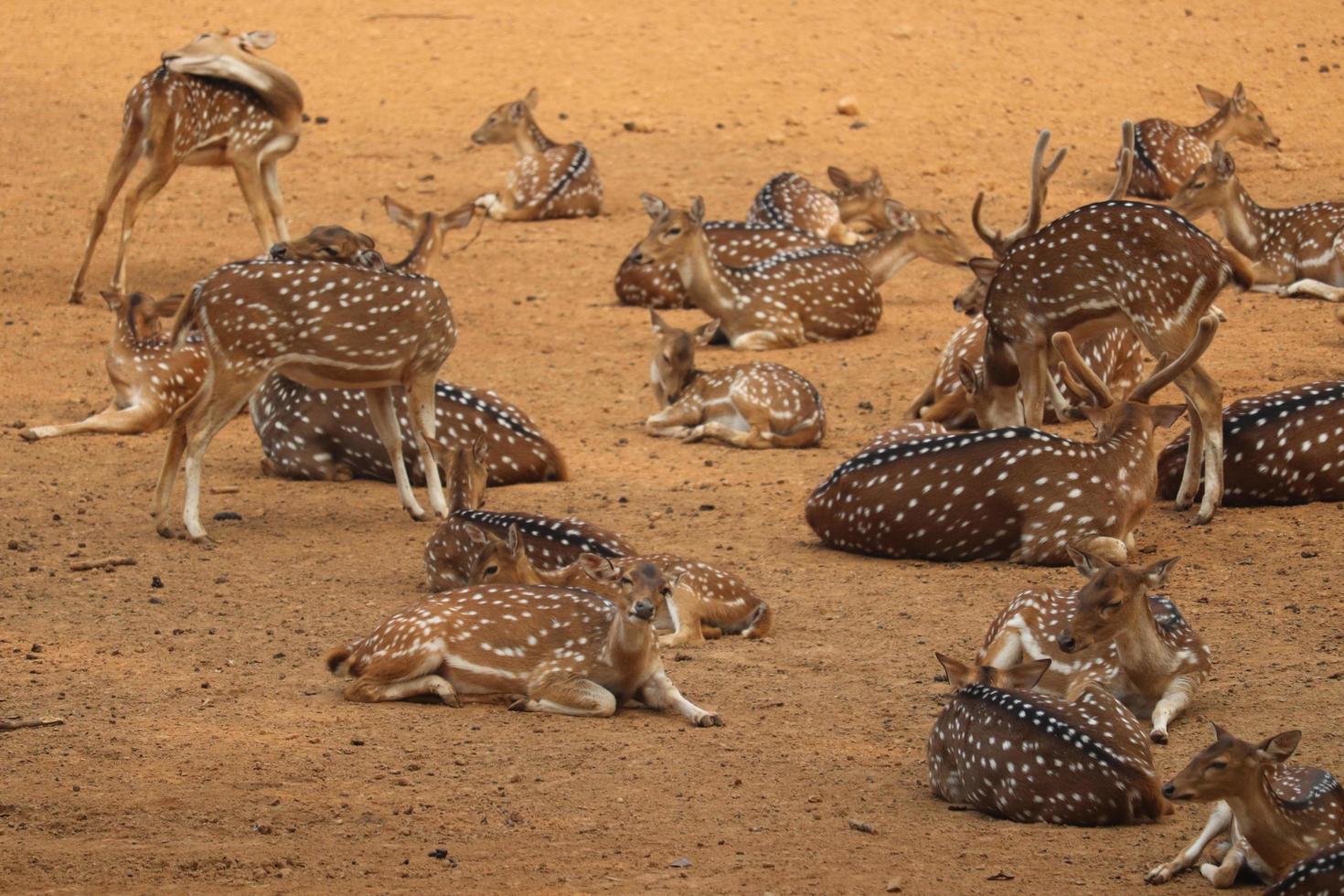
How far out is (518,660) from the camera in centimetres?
666

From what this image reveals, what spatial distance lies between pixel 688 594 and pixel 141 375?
482 centimetres

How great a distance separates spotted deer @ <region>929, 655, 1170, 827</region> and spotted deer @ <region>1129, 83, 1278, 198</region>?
437 inches

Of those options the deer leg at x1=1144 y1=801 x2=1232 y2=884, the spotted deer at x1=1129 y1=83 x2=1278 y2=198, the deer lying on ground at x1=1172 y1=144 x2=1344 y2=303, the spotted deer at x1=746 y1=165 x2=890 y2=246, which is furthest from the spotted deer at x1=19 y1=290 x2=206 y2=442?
the spotted deer at x1=1129 y1=83 x2=1278 y2=198

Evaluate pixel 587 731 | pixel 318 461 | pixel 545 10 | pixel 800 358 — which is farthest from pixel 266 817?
pixel 545 10

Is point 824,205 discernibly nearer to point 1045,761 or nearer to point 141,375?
point 141,375

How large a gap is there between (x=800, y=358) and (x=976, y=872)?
319 inches

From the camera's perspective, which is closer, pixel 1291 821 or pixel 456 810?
pixel 1291 821

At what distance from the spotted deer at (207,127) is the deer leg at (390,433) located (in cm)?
467

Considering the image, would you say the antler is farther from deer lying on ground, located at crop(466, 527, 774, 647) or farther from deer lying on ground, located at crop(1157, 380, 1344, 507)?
deer lying on ground, located at crop(466, 527, 774, 647)

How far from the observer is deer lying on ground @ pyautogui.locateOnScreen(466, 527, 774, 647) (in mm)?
7426

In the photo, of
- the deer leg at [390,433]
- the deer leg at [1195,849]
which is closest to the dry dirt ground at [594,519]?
the deer leg at [1195,849]

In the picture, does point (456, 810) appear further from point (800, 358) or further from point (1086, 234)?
point (800, 358)

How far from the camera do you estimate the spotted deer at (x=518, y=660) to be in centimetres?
659

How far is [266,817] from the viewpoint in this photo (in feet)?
18.0
